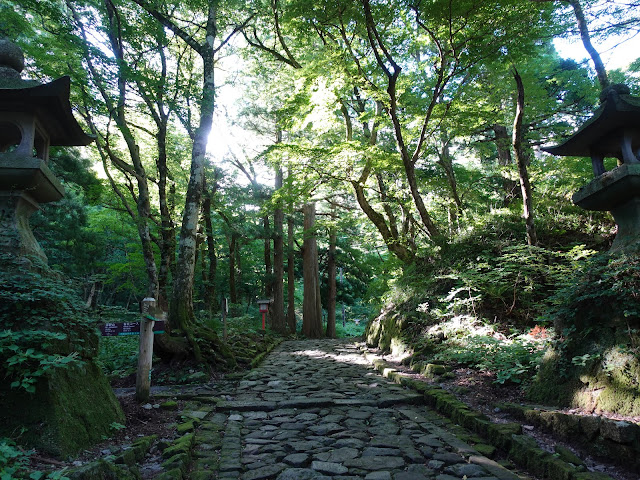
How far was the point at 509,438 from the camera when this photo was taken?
11.3 ft

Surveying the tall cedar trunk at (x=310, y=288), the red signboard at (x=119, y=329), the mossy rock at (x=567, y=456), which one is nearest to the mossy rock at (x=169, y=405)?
the red signboard at (x=119, y=329)

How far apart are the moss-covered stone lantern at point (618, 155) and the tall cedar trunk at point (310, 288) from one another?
1372 centimetres

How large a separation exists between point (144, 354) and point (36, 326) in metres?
1.69

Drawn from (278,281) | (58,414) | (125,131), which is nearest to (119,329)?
(58,414)

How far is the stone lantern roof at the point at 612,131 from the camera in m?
4.89

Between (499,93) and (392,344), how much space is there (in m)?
7.86

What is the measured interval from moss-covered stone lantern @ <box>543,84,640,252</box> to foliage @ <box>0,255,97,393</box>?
19.3 ft

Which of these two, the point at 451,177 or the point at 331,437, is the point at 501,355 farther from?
the point at 451,177

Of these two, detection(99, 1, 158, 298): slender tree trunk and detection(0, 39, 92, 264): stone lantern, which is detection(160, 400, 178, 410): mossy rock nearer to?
detection(0, 39, 92, 264): stone lantern

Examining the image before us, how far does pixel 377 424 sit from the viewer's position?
4.47 meters

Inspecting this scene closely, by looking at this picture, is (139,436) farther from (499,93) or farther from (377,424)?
(499,93)

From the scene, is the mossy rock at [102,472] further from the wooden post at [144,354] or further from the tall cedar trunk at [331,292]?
the tall cedar trunk at [331,292]

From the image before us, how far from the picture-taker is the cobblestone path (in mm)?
3174

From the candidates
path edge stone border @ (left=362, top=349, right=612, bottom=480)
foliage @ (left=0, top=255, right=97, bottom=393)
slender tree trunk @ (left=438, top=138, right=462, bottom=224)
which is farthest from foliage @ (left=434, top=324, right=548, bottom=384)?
slender tree trunk @ (left=438, top=138, right=462, bottom=224)
